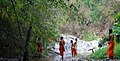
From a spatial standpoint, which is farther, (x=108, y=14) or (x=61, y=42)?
(x=108, y=14)

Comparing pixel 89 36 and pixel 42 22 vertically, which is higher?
pixel 42 22

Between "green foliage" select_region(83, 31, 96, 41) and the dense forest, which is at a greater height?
the dense forest

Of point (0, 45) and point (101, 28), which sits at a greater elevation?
point (0, 45)

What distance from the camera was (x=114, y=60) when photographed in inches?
539

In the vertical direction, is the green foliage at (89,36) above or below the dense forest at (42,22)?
below

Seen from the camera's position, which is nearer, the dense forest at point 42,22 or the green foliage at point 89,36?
the dense forest at point 42,22

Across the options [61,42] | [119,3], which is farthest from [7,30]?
[119,3]

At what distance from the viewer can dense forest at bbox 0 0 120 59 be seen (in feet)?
31.7

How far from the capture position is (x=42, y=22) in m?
13.6

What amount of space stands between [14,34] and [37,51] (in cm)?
385

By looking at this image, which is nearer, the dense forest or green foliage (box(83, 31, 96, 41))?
the dense forest

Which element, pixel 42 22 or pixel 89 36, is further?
pixel 89 36

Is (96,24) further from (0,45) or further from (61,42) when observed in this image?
(0,45)

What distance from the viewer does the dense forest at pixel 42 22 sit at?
9.66 metres
